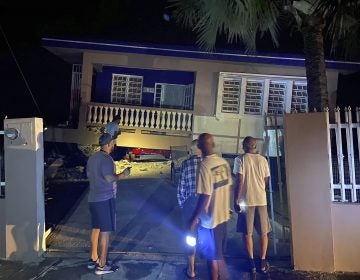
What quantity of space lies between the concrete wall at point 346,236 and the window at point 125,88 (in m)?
10.0

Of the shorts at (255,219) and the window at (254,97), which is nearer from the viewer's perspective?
the shorts at (255,219)

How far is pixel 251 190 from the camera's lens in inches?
203

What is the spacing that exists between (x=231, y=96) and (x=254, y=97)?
76 cm

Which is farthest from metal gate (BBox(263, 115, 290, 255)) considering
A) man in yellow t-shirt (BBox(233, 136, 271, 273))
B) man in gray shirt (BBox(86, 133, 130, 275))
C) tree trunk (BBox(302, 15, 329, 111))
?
man in gray shirt (BBox(86, 133, 130, 275))

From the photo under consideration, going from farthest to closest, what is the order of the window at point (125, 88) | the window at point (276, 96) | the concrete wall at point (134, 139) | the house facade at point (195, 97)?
the window at point (125, 88) < the window at point (276, 96) < the concrete wall at point (134, 139) < the house facade at point (195, 97)

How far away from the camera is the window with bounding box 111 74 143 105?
47.3 feet

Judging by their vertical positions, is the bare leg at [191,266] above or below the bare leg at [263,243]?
below

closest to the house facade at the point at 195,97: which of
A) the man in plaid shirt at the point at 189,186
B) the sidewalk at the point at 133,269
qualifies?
the sidewalk at the point at 133,269

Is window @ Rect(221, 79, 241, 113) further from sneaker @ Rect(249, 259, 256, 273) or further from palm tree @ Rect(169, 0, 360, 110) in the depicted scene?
sneaker @ Rect(249, 259, 256, 273)

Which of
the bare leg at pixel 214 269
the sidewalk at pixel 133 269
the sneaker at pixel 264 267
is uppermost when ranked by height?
the bare leg at pixel 214 269

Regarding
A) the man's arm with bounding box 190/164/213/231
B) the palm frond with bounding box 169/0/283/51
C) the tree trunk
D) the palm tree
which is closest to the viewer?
the man's arm with bounding box 190/164/213/231

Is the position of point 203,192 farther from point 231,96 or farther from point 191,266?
point 231,96

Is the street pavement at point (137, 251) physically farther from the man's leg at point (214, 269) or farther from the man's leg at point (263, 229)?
the man's leg at point (214, 269)

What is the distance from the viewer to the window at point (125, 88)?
14414 millimetres
